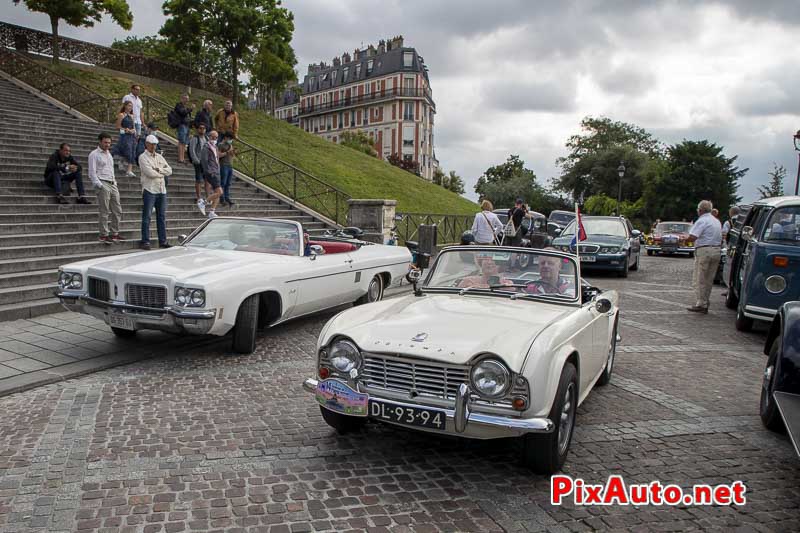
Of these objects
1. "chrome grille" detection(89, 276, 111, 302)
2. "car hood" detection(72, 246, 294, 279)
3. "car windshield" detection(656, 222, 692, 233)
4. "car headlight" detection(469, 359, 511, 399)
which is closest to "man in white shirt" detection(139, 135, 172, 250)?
"car hood" detection(72, 246, 294, 279)

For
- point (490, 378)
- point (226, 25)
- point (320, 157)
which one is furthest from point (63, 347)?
point (226, 25)

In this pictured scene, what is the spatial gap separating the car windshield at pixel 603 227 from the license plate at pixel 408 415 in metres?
13.6

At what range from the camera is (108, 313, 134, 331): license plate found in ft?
19.1

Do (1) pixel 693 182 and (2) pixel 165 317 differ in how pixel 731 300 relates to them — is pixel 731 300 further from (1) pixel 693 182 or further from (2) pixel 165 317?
(1) pixel 693 182

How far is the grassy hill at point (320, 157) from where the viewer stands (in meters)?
26.2

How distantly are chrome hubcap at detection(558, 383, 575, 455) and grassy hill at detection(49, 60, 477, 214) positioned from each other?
21039 mm

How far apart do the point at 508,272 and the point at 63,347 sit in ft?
15.8

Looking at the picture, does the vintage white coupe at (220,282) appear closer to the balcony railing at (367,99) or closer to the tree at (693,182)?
the tree at (693,182)

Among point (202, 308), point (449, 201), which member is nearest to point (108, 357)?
point (202, 308)

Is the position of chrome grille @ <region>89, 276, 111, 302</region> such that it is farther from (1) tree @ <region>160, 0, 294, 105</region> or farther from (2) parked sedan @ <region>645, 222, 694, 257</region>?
(1) tree @ <region>160, 0, 294, 105</region>

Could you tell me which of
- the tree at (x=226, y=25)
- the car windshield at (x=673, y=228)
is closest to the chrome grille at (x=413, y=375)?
the car windshield at (x=673, y=228)

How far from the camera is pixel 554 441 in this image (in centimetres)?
352

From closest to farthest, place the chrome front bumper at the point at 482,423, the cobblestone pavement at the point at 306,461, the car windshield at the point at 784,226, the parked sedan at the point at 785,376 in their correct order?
the cobblestone pavement at the point at 306,461 < the chrome front bumper at the point at 482,423 < the parked sedan at the point at 785,376 < the car windshield at the point at 784,226

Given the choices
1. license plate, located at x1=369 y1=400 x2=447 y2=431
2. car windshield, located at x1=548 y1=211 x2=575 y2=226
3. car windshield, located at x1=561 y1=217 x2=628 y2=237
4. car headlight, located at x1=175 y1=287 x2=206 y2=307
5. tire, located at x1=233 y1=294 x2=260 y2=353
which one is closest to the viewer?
license plate, located at x1=369 y1=400 x2=447 y2=431
